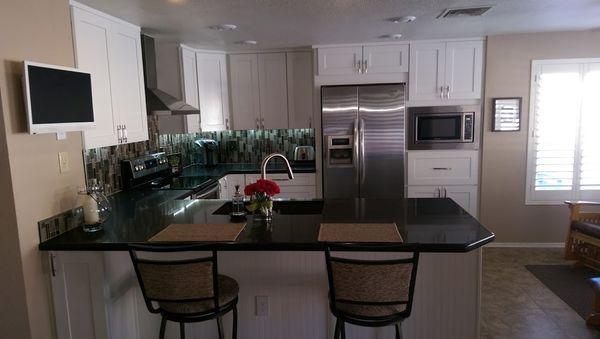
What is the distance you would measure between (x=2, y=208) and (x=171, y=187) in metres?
1.82

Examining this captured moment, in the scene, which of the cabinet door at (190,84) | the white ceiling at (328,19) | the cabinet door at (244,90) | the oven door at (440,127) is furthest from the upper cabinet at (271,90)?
the oven door at (440,127)

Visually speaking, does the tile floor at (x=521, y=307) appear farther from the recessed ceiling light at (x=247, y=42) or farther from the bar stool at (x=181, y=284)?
the recessed ceiling light at (x=247, y=42)

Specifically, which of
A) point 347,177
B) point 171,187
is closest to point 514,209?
point 347,177

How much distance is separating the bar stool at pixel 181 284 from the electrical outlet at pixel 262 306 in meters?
0.50

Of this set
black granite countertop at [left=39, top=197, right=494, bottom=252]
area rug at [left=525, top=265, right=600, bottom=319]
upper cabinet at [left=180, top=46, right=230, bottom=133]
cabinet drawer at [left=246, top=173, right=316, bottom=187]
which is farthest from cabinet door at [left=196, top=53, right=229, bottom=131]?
area rug at [left=525, top=265, right=600, bottom=319]

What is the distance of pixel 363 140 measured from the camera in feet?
14.5

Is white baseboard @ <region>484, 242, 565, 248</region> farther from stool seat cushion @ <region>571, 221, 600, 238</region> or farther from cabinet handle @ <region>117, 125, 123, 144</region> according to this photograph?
cabinet handle @ <region>117, 125, 123, 144</region>

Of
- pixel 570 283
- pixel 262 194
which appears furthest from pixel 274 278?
pixel 570 283

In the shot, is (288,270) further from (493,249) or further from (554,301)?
(493,249)

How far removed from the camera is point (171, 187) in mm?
3797

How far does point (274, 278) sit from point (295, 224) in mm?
334

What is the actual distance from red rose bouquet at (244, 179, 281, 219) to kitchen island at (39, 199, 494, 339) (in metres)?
0.12

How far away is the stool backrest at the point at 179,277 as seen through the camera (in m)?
1.81

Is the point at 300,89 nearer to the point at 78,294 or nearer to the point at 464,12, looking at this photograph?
the point at 464,12
